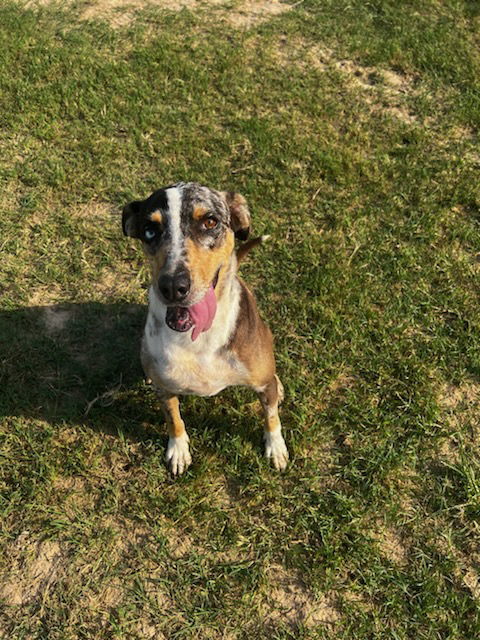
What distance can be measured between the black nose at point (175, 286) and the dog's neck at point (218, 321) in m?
0.40

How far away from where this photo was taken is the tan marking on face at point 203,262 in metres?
3.03

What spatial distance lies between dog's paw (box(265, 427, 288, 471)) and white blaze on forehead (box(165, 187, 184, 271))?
1.85 metres

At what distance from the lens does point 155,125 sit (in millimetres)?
6746

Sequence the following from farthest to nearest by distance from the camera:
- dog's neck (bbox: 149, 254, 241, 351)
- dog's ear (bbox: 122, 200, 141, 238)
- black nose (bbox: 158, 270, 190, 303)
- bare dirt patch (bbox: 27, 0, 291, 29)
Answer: bare dirt patch (bbox: 27, 0, 291, 29) → dog's ear (bbox: 122, 200, 141, 238) → dog's neck (bbox: 149, 254, 241, 351) → black nose (bbox: 158, 270, 190, 303)

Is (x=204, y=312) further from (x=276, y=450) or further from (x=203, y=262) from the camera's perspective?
(x=276, y=450)

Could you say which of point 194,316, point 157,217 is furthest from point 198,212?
point 194,316

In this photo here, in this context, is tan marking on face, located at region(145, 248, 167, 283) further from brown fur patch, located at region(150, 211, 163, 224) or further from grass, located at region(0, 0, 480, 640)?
grass, located at region(0, 0, 480, 640)

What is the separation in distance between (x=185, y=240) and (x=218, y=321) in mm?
599

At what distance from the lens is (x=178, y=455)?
4199 mm

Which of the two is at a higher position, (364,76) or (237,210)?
(237,210)

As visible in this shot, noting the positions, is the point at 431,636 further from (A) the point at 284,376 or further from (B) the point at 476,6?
(B) the point at 476,6

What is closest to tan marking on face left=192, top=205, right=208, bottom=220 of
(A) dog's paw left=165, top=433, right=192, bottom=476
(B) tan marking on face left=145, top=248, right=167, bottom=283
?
(B) tan marking on face left=145, top=248, right=167, bottom=283

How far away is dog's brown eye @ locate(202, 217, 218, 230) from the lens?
10.7 ft

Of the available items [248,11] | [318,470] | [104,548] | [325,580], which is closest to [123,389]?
[104,548]
